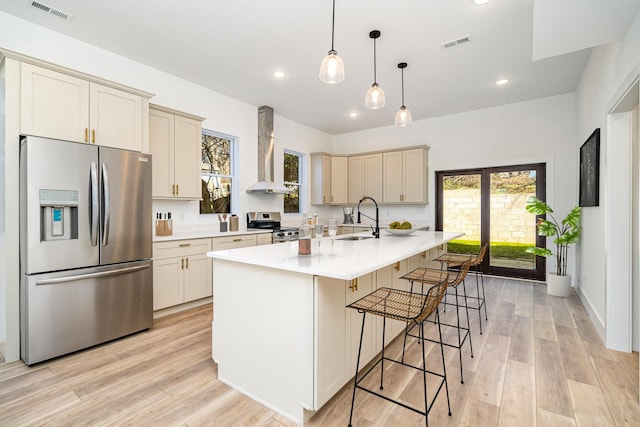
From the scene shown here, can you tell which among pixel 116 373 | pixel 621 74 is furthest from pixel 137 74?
pixel 621 74

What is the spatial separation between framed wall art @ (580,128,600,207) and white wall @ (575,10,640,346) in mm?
101

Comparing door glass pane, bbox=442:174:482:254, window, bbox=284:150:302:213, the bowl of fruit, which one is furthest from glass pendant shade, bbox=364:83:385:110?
door glass pane, bbox=442:174:482:254

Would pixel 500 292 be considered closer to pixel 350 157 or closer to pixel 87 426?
pixel 350 157

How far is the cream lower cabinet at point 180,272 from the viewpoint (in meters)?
3.28

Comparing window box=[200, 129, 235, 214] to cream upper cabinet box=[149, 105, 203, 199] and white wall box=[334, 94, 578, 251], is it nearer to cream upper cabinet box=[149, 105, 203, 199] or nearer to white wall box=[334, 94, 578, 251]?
cream upper cabinet box=[149, 105, 203, 199]

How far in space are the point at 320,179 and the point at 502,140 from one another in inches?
133

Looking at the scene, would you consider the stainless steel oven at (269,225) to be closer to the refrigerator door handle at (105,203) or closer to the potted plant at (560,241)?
the refrigerator door handle at (105,203)

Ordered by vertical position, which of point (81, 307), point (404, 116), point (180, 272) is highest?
point (404, 116)

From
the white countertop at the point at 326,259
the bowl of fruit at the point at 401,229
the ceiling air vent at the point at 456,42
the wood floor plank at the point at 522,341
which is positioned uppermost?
the ceiling air vent at the point at 456,42

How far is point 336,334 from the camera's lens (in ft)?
6.03

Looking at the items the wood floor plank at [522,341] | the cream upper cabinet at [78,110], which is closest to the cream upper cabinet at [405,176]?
the wood floor plank at [522,341]

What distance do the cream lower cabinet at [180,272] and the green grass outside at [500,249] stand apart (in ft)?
14.6

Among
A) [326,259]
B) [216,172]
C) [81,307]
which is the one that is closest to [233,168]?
[216,172]

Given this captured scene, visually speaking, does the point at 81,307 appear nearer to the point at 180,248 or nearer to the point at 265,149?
the point at 180,248
